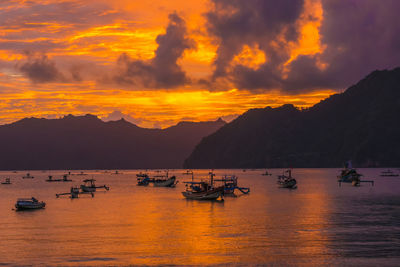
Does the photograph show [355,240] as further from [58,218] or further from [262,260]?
[58,218]

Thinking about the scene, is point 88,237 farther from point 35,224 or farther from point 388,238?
point 388,238

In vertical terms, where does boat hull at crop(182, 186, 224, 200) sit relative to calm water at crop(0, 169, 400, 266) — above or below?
above

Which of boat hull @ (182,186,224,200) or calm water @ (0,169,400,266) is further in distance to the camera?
boat hull @ (182,186,224,200)

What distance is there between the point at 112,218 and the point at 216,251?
4026cm

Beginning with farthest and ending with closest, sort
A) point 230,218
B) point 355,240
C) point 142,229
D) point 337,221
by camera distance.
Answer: point 230,218
point 337,221
point 142,229
point 355,240

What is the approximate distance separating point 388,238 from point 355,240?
4430 mm

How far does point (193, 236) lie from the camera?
70000 mm

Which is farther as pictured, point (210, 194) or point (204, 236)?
point (210, 194)

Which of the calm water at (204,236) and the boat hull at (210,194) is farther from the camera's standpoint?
the boat hull at (210,194)

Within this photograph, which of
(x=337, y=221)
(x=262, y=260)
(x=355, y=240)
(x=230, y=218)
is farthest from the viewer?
(x=230, y=218)

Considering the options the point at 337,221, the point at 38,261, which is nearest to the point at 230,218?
the point at 337,221

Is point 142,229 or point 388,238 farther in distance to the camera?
point 142,229

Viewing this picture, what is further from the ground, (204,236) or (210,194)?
(210,194)

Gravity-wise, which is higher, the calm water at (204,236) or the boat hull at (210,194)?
the boat hull at (210,194)
